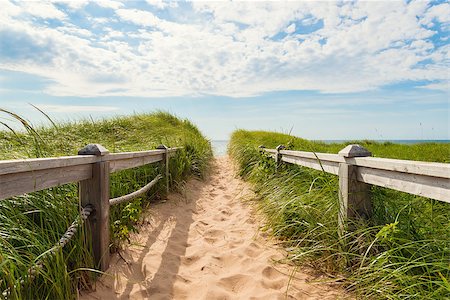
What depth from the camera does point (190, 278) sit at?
3.05m

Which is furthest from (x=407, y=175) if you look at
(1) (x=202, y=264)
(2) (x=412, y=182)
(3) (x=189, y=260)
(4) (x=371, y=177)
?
(3) (x=189, y=260)

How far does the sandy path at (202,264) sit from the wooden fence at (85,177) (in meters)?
0.38

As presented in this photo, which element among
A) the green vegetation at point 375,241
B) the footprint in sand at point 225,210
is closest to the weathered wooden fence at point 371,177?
the green vegetation at point 375,241

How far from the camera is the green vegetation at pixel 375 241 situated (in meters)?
2.18

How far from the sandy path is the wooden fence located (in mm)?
380

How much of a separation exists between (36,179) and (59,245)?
0.49m

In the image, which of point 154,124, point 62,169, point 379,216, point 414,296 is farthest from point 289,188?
point 154,124

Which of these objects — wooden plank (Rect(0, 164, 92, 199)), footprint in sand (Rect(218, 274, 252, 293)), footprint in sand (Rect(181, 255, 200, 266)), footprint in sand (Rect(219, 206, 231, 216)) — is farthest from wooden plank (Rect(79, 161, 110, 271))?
footprint in sand (Rect(219, 206, 231, 216))

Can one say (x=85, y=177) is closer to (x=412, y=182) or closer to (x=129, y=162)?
(x=129, y=162)

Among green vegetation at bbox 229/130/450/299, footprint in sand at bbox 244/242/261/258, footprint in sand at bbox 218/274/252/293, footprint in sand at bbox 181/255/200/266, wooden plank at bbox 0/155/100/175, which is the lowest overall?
footprint in sand at bbox 181/255/200/266

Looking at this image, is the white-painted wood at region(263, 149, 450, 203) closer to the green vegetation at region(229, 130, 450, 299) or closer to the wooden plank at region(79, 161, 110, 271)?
the green vegetation at region(229, 130, 450, 299)

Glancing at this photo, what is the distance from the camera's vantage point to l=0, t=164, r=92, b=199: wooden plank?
179cm

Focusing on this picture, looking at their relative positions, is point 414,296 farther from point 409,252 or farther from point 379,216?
point 379,216

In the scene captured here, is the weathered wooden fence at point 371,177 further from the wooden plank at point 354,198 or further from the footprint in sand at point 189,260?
the footprint in sand at point 189,260
